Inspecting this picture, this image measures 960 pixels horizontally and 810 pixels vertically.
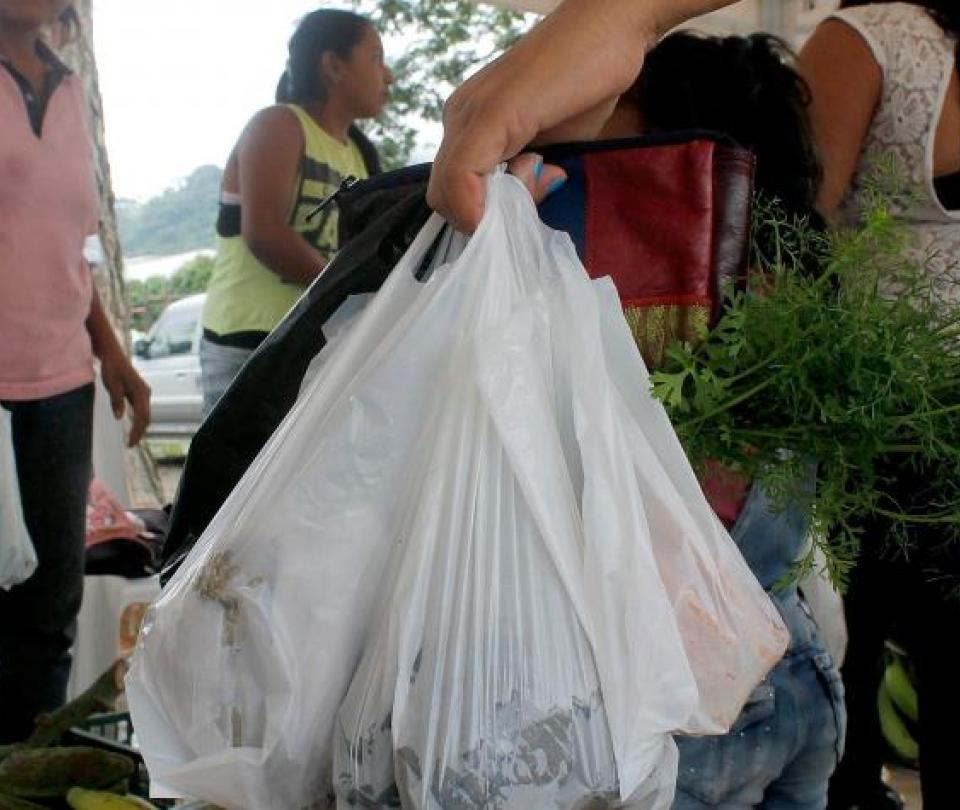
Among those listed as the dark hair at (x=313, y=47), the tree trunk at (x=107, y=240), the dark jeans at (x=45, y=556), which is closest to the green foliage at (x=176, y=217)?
the tree trunk at (x=107, y=240)

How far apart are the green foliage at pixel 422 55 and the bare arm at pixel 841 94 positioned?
8.55 m

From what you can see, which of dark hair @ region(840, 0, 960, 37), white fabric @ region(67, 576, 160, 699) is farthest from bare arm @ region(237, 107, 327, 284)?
dark hair @ region(840, 0, 960, 37)

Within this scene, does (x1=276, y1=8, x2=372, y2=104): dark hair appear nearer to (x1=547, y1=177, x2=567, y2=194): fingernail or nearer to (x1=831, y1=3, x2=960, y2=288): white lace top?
(x1=831, y1=3, x2=960, y2=288): white lace top

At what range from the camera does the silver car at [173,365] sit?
11.3 metres

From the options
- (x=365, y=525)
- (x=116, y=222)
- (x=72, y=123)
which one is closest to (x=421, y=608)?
(x=365, y=525)

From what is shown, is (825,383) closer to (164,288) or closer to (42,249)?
(42,249)

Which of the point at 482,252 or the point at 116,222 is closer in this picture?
the point at 482,252

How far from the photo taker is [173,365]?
37.3ft

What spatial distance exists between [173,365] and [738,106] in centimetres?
1032

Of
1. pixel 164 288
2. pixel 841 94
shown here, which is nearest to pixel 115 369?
pixel 841 94

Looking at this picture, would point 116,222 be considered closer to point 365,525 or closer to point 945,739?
point 945,739

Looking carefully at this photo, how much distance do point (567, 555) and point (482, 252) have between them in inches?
10.3

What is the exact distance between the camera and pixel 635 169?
1.17 m

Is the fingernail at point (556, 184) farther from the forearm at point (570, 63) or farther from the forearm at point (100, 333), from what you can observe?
the forearm at point (100, 333)
